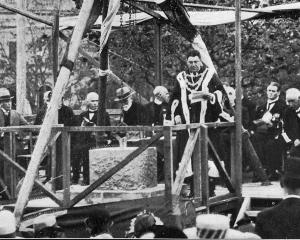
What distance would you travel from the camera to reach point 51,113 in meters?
8.18

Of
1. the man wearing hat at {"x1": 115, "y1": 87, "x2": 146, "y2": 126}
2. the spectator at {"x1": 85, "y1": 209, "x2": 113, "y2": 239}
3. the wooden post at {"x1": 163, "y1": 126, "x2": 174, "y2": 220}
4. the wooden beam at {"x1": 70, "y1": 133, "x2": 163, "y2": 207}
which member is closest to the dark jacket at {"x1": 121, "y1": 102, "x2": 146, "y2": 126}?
the man wearing hat at {"x1": 115, "y1": 87, "x2": 146, "y2": 126}

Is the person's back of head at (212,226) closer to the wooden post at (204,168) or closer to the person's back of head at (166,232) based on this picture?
the person's back of head at (166,232)

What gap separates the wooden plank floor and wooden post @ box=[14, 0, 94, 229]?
3116 mm

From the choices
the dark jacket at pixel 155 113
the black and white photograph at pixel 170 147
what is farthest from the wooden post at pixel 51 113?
the dark jacket at pixel 155 113

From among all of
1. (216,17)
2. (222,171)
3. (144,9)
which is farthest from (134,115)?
(222,171)

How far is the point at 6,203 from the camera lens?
9.54m

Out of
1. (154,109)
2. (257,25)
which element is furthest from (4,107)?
(257,25)

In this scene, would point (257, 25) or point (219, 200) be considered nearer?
point (219, 200)

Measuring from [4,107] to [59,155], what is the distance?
2.99 meters

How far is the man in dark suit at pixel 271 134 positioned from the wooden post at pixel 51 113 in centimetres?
499

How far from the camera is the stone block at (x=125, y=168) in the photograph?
9188 mm

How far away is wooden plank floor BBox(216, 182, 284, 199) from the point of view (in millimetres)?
9875

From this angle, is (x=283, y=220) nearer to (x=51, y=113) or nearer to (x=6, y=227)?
(x=6, y=227)

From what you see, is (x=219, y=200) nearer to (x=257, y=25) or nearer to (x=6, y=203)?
(x=6, y=203)
